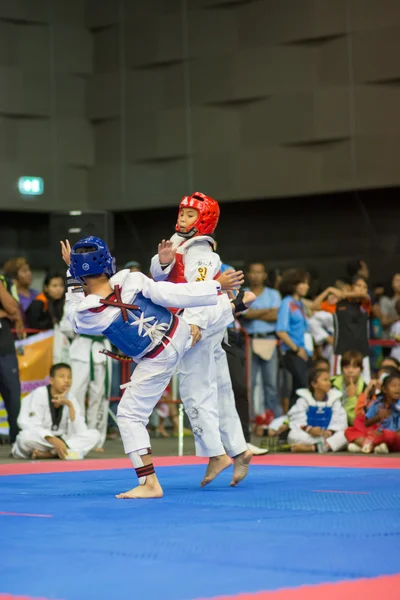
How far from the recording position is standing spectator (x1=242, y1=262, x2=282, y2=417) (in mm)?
9828

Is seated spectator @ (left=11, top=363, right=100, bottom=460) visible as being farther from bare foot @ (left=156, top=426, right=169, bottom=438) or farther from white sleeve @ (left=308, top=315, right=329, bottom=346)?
white sleeve @ (left=308, top=315, right=329, bottom=346)

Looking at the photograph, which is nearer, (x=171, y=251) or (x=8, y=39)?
(x=171, y=251)

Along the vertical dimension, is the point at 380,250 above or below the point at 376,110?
below

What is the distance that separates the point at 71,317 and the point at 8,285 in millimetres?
3727

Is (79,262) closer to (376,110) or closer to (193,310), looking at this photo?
(193,310)

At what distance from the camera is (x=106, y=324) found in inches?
183

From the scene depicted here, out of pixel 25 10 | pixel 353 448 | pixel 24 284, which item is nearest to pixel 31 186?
pixel 25 10

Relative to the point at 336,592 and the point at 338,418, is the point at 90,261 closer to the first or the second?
the point at 336,592

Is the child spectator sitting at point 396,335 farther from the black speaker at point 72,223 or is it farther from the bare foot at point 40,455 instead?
the black speaker at point 72,223

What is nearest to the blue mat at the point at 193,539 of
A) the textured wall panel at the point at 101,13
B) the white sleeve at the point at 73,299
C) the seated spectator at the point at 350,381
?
the white sleeve at the point at 73,299

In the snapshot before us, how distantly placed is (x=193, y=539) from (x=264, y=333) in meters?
6.72

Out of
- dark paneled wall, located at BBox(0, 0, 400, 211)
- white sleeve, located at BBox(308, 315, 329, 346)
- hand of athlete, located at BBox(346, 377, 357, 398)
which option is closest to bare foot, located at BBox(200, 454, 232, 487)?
hand of athlete, located at BBox(346, 377, 357, 398)

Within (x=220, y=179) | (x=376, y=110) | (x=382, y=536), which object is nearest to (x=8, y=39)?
(x=220, y=179)

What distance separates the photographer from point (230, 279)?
495 cm
